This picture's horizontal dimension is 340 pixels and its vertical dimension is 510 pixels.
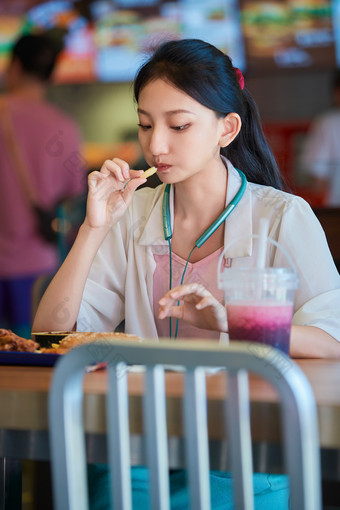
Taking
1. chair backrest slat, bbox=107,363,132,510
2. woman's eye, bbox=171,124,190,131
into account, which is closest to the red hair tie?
woman's eye, bbox=171,124,190,131

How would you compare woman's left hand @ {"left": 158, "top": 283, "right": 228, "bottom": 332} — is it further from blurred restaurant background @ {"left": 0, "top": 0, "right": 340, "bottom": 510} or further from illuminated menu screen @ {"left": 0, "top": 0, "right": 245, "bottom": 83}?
illuminated menu screen @ {"left": 0, "top": 0, "right": 245, "bottom": 83}

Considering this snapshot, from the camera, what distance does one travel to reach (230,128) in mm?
1612

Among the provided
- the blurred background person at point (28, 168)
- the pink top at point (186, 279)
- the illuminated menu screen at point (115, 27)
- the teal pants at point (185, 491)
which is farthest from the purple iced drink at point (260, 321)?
the illuminated menu screen at point (115, 27)

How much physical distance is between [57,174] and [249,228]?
177 cm

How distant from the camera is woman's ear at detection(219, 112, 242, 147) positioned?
1.60 meters

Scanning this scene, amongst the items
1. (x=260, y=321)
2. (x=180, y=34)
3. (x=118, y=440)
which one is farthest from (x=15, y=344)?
(x=180, y=34)

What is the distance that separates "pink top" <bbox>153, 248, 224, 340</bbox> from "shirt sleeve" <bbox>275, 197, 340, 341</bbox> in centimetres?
15

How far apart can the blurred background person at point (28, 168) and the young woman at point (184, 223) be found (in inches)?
48.2

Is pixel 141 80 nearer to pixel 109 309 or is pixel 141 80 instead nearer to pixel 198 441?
pixel 109 309

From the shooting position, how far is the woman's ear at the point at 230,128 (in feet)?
5.24

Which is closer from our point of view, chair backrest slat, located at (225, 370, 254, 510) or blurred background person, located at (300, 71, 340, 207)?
chair backrest slat, located at (225, 370, 254, 510)

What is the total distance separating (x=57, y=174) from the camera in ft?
10.4

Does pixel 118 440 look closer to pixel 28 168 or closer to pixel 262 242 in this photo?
pixel 262 242

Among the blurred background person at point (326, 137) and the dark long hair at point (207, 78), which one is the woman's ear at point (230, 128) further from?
the blurred background person at point (326, 137)
